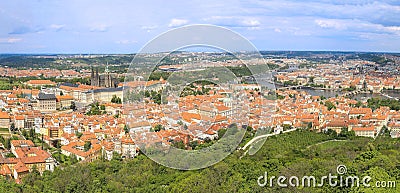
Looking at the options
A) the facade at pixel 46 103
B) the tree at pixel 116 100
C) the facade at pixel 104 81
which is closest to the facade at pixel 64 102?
the facade at pixel 46 103

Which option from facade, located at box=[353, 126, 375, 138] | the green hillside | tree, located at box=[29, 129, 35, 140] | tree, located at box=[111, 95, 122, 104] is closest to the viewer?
the green hillside

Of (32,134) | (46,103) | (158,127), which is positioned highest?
(158,127)

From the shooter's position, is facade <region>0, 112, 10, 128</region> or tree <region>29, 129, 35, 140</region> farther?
facade <region>0, 112, 10, 128</region>

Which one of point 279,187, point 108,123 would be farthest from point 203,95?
point 279,187

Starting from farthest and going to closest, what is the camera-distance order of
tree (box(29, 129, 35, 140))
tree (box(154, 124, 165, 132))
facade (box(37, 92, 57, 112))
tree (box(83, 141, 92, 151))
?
facade (box(37, 92, 57, 112)), tree (box(29, 129, 35, 140)), tree (box(83, 141, 92, 151)), tree (box(154, 124, 165, 132))

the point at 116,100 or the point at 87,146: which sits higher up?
the point at 116,100

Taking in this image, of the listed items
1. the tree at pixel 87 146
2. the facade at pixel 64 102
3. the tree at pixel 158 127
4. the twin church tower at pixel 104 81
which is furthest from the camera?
the twin church tower at pixel 104 81

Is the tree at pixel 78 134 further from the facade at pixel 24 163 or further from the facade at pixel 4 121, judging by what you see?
the facade at pixel 4 121

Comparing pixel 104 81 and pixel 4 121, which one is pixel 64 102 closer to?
pixel 104 81

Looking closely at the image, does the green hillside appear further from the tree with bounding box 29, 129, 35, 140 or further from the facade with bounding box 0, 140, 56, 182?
the tree with bounding box 29, 129, 35, 140

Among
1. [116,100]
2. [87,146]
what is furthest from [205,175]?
[116,100]

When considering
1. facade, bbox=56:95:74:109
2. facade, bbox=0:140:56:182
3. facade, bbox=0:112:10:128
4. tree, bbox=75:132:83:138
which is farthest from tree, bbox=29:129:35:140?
facade, bbox=56:95:74:109

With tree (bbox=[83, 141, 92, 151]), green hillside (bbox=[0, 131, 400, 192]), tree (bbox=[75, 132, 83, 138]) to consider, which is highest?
green hillside (bbox=[0, 131, 400, 192])

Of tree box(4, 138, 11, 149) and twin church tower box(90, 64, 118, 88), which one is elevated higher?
twin church tower box(90, 64, 118, 88)
